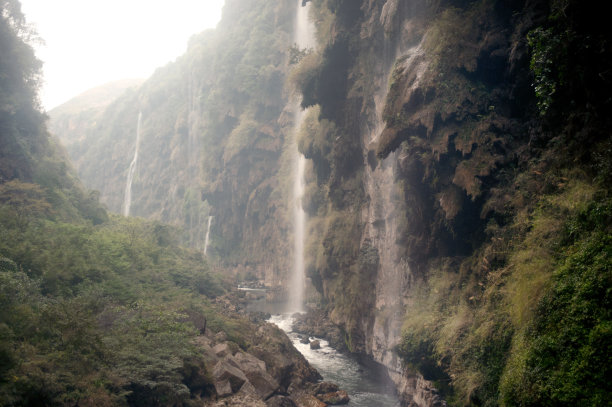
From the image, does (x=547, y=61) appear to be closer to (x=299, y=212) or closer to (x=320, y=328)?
(x=320, y=328)

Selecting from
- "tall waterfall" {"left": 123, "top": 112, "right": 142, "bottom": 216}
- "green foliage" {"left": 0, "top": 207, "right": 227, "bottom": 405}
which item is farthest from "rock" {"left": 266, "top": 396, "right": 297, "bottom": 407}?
"tall waterfall" {"left": 123, "top": 112, "right": 142, "bottom": 216}

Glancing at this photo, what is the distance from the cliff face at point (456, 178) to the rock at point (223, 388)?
22.3ft

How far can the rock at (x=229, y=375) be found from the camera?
13678 mm

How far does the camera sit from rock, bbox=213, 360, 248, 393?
1368 cm

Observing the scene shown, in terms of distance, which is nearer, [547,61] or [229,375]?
[547,61]

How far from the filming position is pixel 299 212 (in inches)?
1649

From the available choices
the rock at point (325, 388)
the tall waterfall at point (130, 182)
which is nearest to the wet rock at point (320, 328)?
the rock at point (325, 388)

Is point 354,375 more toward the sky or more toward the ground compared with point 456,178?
more toward the ground

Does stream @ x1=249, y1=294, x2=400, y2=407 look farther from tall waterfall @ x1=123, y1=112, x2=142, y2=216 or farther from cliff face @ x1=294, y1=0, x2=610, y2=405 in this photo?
tall waterfall @ x1=123, y1=112, x2=142, y2=216

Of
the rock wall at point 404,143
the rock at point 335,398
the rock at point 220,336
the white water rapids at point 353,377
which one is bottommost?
the white water rapids at point 353,377

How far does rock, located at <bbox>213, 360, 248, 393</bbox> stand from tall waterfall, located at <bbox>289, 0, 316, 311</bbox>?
68.2 ft

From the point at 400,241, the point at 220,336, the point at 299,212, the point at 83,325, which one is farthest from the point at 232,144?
the point at 83,325

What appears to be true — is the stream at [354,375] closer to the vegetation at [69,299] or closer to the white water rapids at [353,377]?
the white water rapids at [353,377]

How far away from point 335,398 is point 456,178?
1023cm
